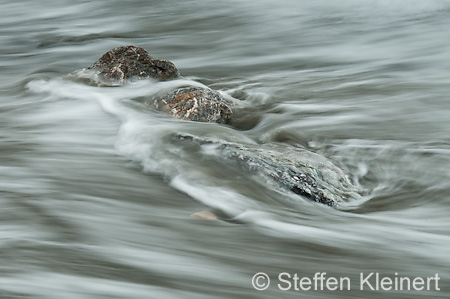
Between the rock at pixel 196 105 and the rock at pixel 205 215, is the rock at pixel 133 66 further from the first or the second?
the rock at pixel 205 215

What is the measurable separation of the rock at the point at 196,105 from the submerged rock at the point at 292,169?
100 cm

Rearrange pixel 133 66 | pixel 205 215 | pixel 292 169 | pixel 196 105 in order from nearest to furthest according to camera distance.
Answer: pixel 205 215, pixel 292 169, pixel 196 105, pixel 133 66

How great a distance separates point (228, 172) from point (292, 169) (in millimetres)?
453

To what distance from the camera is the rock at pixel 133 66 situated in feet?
24.3

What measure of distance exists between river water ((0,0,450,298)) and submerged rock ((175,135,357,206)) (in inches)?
3.7

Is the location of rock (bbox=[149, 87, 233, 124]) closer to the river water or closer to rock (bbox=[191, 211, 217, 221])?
the river water

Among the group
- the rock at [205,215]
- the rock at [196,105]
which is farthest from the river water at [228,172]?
the rock at [196,105]

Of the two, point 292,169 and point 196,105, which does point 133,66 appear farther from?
point 292,169

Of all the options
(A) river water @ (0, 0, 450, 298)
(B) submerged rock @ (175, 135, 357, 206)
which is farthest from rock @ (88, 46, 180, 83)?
(B) submerged rock @ (175, 135, 357, 206)

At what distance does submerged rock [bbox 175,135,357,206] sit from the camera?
4.64 metres

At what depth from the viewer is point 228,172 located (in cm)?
477

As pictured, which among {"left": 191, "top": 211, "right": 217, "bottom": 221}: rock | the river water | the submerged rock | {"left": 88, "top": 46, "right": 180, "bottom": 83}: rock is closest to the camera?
the river water

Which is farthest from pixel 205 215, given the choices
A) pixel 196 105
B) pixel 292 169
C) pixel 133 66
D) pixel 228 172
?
pixel 133 66

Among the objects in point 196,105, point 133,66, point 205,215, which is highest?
point 133,66
